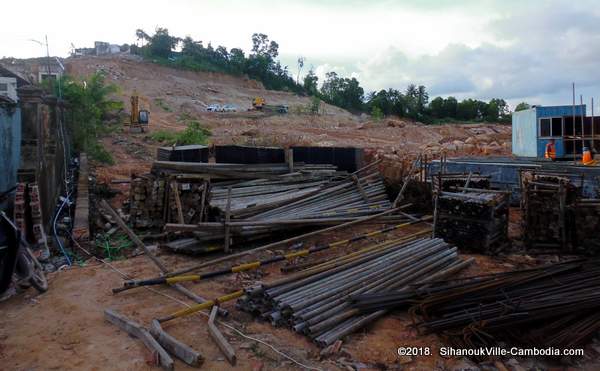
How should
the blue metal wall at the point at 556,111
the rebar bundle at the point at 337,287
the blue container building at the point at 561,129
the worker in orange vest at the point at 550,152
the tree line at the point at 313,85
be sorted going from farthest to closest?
the tree line at the point at 313,85, the blue metal wall at the point at 556,111, the blue container building at the point at 561,129, the worker in orange vest at the point at 550,152, the rebar bundle at the point at 337,287

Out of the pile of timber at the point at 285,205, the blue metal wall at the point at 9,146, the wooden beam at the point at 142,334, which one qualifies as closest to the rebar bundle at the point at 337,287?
the wooden beam at the point at 142,334

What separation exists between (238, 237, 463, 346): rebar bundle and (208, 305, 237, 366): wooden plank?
458 mm

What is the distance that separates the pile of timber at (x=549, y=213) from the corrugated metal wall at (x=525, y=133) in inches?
367

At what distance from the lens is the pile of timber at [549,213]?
24.4 feet

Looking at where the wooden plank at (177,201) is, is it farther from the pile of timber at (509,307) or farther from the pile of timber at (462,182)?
the pile of timber at (462,182)

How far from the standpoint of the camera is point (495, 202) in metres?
7.40

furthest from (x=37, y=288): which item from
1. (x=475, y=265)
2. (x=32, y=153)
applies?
(x=475, y=265)

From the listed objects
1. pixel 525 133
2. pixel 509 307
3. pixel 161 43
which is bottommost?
pixel 509 307

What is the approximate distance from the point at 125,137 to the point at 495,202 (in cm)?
1937

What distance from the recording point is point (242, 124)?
33156mm

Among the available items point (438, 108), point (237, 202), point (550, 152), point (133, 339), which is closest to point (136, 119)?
point (237, 202)

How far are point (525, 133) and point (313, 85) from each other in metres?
53.9

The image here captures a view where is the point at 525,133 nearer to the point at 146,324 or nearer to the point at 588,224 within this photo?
the point at 588,224

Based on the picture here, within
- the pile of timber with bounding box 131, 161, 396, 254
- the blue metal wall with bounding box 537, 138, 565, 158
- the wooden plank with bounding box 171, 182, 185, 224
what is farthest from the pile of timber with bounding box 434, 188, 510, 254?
the blue metal wall with bounding box 537, 138, 565, 158
